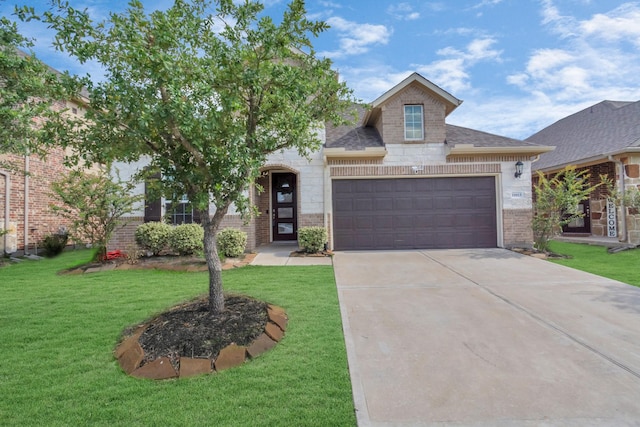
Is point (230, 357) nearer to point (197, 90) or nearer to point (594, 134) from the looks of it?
point (197, 90)

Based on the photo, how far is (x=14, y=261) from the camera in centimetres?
974

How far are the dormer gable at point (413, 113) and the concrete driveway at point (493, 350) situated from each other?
5353mm

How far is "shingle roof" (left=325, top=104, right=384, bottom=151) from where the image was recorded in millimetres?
10203

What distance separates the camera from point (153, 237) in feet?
28.8

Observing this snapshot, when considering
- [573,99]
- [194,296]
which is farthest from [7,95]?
[573,99]

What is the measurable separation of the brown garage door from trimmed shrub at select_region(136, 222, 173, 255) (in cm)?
489

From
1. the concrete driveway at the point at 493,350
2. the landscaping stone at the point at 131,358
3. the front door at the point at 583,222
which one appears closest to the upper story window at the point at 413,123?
the concrete driveway at the point at 493,350

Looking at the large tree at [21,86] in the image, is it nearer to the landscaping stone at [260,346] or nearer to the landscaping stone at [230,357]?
the landscaping stone at [230,357]

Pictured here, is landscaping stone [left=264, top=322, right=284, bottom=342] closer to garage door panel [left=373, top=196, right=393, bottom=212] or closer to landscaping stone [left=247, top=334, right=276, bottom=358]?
landscaping stone [left=247, top=334, right=276, bottom=358]

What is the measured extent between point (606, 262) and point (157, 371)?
10.0 m

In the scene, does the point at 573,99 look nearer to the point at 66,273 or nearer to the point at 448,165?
the point at 448,165

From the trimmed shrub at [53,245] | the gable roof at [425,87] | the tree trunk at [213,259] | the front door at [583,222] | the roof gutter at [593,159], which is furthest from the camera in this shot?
the front door at [583,222]

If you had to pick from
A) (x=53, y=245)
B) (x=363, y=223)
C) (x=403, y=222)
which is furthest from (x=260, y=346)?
(x=53, y=245)

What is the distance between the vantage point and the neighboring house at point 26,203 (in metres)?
10.3
